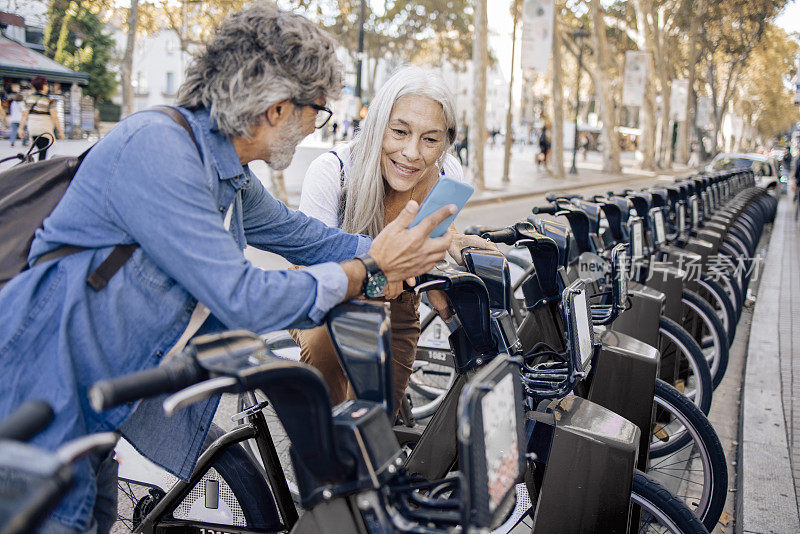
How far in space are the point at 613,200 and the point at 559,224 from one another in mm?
1750

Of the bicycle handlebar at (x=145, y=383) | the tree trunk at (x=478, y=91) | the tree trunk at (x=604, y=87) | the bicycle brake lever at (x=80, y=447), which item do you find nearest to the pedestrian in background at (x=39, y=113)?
the tree trunk at (x=478, y=91)

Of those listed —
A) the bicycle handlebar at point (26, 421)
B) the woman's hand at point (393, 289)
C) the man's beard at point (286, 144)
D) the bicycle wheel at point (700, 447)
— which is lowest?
the bicycle wheel at point (700, 447)

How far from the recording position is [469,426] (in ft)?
3.89

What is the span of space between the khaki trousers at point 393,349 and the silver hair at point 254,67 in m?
0.94

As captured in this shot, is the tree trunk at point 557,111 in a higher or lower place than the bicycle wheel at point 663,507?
higher

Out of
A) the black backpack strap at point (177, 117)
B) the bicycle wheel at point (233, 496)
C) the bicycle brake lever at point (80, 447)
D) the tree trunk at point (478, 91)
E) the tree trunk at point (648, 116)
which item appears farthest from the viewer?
the tree trunk at point (648, 116)

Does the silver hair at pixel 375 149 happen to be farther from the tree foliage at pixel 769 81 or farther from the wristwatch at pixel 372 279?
the tree foliage at pixel 769 81

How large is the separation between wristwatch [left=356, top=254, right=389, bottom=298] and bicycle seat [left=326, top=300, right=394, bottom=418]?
0.14 m

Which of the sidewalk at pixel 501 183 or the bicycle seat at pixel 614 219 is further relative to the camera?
the sidewalk at pixel 501 183

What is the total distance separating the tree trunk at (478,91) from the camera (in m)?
17.1

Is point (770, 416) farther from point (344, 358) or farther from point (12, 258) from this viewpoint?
point (12, 258)

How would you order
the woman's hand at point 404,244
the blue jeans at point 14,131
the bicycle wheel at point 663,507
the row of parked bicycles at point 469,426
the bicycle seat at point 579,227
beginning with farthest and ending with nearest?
the blue jeans at point 14,131 < the bicycle seat at point 579,227 < the bicycle wheel at point 663,507 < the woman's hand at point 404,244 < the row of parked bicycles at point 469,426

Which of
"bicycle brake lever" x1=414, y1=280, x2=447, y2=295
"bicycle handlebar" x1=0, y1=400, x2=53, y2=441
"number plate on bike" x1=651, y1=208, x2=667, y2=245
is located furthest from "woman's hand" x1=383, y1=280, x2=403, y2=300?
"number plate on bike" x1=651, y1=208, x2=667, y2=245

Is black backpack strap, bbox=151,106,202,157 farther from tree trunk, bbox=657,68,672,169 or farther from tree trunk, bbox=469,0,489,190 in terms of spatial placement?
tree trunk, bbox=657,68,672,169
